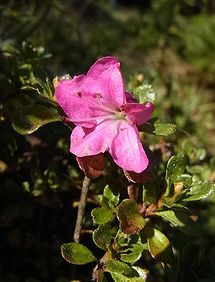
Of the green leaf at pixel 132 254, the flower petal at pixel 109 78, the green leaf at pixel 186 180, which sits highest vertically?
the flower petal at pixel 109 78

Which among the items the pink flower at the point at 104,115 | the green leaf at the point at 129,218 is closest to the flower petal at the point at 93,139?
the pink flower at the point at 104,115

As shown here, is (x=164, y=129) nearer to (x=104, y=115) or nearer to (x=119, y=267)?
(x=104, y=115)

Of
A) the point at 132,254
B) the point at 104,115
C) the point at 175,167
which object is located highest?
the point at 104,115

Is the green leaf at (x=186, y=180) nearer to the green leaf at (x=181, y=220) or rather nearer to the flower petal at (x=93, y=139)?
the green leaf at (x=181, y=220)

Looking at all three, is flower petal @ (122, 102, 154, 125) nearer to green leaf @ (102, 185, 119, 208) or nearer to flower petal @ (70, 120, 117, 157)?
flower petal @ (70, 120, 117, 157)

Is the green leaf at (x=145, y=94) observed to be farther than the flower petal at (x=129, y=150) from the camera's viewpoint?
Yes

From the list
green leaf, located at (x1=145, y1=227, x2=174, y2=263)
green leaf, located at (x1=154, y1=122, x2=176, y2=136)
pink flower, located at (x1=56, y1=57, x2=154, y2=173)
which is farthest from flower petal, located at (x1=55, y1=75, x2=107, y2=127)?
green leaf, located at (x1=145, y1=227, x2=174, y2=263)

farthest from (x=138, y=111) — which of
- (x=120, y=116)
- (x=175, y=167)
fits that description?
(x=175, y=167)

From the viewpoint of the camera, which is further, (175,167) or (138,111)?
(175,167)
